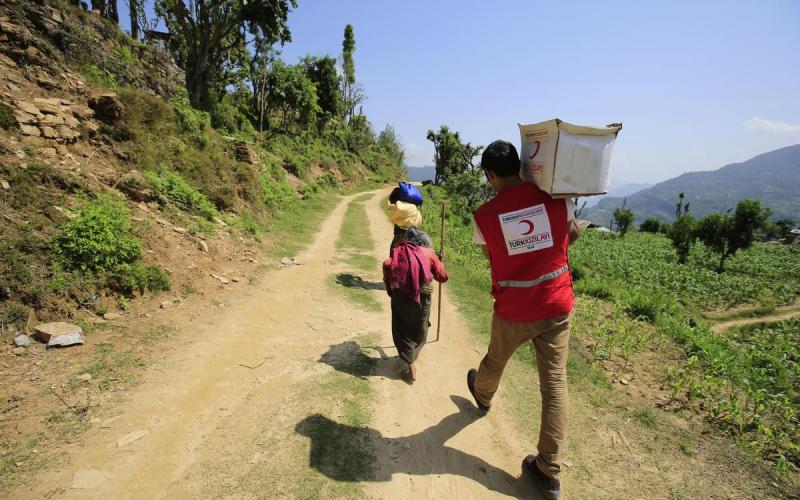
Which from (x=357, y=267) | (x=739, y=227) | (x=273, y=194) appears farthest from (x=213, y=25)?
(x=739, y=227)

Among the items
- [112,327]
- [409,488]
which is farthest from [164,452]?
[112,327]

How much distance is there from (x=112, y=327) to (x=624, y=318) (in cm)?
959

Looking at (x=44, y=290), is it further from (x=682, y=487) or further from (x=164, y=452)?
(x=682, y=487)

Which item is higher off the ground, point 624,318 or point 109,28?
point 109,28

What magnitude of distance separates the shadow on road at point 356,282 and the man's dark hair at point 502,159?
5593 mm

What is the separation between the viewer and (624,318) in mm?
8070

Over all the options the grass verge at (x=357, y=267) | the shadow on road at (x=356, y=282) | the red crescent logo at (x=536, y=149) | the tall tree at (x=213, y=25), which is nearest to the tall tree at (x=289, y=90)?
the tall tree at (x=213, y=25)

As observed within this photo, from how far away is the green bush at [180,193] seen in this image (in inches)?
330

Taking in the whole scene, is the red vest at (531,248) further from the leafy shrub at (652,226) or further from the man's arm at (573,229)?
the leafy shrub at (652,226)

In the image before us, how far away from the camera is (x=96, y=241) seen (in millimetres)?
5387

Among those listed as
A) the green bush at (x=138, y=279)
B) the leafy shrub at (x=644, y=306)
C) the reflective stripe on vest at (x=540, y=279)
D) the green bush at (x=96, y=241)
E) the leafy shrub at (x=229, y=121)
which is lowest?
the leafy shrub at (x=644, y=306)

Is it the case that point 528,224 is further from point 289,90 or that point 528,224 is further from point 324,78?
point 324,78

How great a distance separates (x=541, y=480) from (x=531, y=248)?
76.4 inches

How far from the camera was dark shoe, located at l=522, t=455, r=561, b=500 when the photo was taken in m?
2.87
